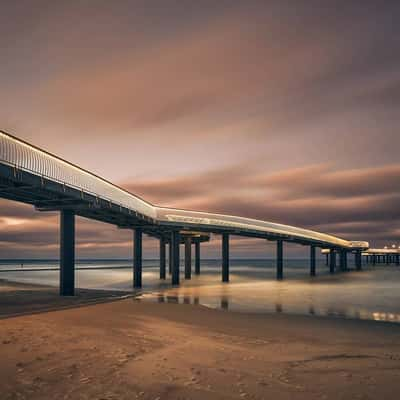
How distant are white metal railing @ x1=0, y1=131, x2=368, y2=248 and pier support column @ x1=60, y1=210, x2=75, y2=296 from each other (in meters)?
2.92

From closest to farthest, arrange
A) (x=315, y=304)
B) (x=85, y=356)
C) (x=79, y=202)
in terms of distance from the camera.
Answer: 1. (x=85, y=356)
2. (x=79, y=202)
3. (x=315, y=304)

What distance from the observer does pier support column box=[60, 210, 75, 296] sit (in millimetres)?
26969

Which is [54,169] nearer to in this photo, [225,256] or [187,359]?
[187,359]

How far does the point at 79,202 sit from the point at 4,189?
5641 millimetres

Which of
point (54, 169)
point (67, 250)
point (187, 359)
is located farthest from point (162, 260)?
point (187, 359)

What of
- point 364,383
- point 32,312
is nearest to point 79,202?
point 32,312

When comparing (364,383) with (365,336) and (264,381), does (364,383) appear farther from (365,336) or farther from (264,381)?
(365,336)

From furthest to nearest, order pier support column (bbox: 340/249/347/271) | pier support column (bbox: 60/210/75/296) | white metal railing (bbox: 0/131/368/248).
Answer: pier support column (bbox: 340/249/347/271), pier support column (bbox: 60/210/75/296), white metal railing (bbox: 0/131/368/248)

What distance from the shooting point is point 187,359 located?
1041cm

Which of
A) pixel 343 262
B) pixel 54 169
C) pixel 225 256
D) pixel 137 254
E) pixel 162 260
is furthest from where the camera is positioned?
pixel 343 262

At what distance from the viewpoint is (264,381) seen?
28.7 feet

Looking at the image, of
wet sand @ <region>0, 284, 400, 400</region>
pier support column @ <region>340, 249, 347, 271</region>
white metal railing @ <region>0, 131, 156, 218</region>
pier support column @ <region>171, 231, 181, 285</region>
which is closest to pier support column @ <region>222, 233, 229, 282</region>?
pier support column @ <region>171, 231, 181, 285</region>

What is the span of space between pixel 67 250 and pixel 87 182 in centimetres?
546

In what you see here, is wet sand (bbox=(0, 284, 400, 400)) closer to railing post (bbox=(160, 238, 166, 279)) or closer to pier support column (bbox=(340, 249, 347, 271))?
railing post (bbox=(160, 238, 166, 279))
